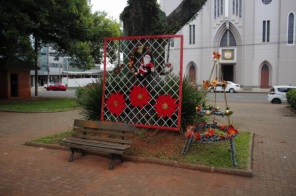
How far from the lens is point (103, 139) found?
6336 millimetres

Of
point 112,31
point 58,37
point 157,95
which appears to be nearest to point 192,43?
point 112,31

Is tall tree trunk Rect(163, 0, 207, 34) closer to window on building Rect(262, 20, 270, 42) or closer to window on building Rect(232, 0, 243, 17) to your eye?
window on building Rect(262, 20, 270, 42)

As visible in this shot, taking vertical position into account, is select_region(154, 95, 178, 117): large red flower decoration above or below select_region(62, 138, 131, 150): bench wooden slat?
above

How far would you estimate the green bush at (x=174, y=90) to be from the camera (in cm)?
760

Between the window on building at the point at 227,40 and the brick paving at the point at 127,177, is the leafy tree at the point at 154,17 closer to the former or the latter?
the brick paving at the point at 127,177

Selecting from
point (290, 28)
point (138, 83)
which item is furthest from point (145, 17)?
point (290, 28)

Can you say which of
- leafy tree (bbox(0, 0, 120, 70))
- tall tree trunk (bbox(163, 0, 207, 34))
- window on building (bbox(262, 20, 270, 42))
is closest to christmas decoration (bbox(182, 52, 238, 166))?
tall tree trunk (bbox(163, 0, 207, 34))

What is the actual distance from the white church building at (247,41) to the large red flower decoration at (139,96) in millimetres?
31249

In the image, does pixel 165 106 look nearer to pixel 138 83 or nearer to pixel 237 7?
pixel 138 83

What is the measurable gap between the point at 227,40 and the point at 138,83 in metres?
36.0

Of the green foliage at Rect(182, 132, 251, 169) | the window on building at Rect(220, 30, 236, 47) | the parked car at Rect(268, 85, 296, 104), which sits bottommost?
the green foliage at Rect(182, 132, 251, 169)

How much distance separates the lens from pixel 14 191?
4.80 metres

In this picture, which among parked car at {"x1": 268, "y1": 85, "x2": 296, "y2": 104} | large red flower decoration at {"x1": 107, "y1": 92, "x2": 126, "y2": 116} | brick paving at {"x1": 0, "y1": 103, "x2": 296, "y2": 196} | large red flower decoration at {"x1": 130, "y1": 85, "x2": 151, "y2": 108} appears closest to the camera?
brick paving at {"x1": 0, "y1": 103, "x2": 296, "y2": 196}

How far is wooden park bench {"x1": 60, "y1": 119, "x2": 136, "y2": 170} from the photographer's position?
19.6ft
